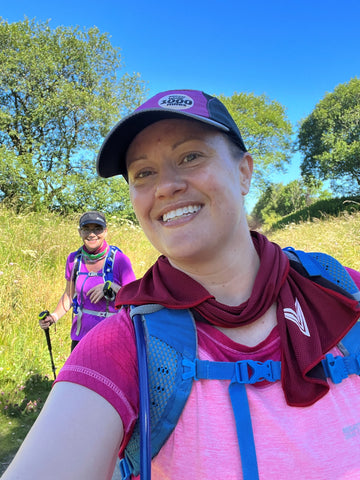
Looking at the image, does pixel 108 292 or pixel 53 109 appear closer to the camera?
pixel 108 292

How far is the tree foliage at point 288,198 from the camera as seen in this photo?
2819 cm

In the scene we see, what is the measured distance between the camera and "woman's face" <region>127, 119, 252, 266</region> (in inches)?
39.6

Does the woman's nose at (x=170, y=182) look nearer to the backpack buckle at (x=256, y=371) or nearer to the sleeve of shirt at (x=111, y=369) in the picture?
the sleeve of shirt at (x=111, y=369)

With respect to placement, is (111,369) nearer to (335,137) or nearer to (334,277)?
(334,277)

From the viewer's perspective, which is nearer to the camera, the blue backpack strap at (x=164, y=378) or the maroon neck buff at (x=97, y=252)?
the blue backpack strap at (x=164, y=378)

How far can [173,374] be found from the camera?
808 millimetres

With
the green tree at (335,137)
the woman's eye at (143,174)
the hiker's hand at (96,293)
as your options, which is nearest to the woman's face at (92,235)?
the hiker's hand at (96,293)

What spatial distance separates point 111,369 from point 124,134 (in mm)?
723

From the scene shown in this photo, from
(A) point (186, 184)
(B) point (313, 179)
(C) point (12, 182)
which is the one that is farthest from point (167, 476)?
(B) point (313, 179)

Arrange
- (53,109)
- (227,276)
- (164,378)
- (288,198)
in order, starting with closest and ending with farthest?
(164,378) → (227,276) → (53,109) → (288,198)

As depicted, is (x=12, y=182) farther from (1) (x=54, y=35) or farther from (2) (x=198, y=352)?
(2) (x=198, y=352)

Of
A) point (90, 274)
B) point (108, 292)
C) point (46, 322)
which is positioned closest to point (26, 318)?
point (46, 322)

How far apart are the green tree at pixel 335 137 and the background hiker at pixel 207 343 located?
21545 millimetres

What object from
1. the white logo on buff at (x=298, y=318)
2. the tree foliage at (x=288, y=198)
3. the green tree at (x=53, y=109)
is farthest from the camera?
the tree foliage at (x=288, y=198)
